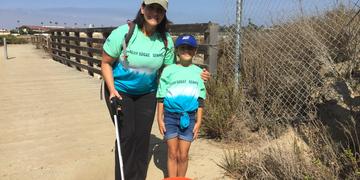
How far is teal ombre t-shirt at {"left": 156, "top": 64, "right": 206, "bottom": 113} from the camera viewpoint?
4375mm

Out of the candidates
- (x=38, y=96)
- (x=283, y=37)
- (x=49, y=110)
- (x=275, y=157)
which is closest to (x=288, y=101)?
(x=283, y=37)

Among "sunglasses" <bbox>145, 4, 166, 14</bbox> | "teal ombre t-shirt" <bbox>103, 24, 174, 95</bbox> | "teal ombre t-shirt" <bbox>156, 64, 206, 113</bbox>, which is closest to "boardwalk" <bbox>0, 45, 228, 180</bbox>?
"teal ombre t-shirt" <bbox>156, 64, 206, 113</bbox>

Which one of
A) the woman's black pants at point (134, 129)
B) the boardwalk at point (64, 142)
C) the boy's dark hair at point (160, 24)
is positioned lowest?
the boardwalk at point (64, 142)

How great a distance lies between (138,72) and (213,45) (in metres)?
2.92

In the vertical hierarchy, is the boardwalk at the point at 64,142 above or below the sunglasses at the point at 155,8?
below

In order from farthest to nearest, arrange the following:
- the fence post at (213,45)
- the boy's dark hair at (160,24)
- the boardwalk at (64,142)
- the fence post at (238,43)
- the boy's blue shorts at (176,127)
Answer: the fence post at (213,45) → the fence post at (238,43) → the boardwalk at (64,142) → the boy's blue shorts at (176,127) → the boy's dark hair at (160,24)

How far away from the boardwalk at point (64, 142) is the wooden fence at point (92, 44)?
4.66ft

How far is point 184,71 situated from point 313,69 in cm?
230

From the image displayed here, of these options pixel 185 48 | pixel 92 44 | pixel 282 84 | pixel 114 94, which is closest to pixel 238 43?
pixel 282 84

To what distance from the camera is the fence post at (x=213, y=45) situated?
278 inches

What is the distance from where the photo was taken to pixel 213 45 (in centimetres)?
707

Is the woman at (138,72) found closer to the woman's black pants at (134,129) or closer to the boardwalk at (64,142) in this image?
the woman's black pants at (134,129)

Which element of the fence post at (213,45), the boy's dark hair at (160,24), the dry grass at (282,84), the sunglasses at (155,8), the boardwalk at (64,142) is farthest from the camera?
the fence post at (213,45)

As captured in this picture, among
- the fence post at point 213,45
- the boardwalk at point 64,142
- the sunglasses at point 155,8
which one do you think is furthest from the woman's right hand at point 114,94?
the fence post at point 213,45
